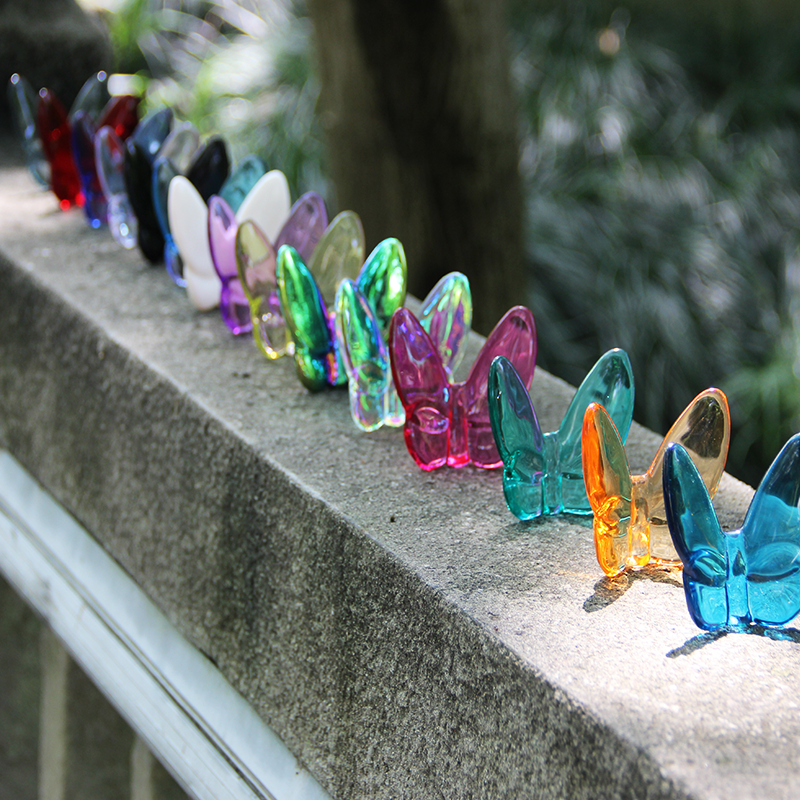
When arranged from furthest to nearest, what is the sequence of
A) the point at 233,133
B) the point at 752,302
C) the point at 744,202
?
the point at 233,133, the point at 744,202, the point at 752,302

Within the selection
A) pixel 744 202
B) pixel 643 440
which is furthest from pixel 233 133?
pixel 643 440

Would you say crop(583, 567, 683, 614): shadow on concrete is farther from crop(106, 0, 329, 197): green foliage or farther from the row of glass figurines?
crop(106, 0, 329, 197): green foliage

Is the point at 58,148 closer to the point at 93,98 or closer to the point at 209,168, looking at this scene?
the point at 93,98

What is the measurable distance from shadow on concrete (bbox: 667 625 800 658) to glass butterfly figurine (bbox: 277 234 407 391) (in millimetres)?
642

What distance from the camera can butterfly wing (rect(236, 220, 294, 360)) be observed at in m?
1.34

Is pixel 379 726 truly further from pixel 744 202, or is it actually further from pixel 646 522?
pixel 744 202

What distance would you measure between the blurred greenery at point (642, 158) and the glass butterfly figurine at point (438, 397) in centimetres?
167

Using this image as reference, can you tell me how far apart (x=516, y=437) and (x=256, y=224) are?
25.1 inches

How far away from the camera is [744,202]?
157 inches

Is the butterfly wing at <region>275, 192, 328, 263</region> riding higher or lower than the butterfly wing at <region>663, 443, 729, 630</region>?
higher

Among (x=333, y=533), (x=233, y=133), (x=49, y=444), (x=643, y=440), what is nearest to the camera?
(x=333, y=533)

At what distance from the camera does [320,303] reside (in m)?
1.24

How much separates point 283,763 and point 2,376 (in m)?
0.98

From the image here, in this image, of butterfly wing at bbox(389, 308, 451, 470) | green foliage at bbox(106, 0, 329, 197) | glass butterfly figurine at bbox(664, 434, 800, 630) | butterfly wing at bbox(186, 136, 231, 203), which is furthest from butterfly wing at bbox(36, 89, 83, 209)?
green foliage at bbox(106, 0, 329, 197)
